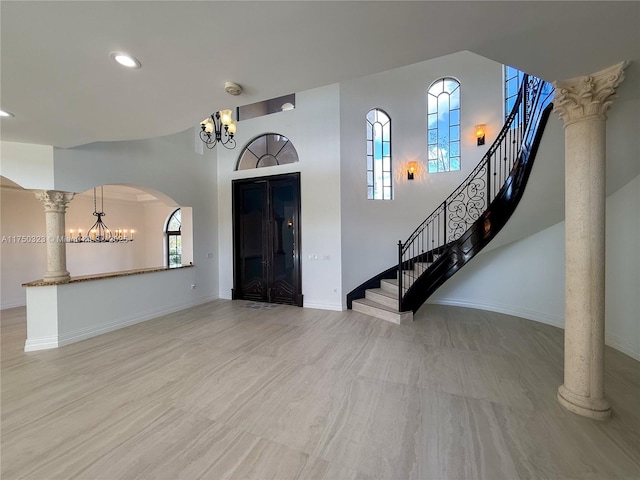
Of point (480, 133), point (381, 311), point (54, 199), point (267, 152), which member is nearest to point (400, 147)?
point (480, 133)

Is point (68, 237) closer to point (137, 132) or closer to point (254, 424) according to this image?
point (137, 132)

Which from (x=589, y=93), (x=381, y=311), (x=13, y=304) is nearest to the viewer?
(x=589, y=93)

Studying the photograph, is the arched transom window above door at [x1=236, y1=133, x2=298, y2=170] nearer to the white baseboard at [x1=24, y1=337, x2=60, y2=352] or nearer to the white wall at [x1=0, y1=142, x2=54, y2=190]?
the white wall at [x1=0, y1=142, x2=54, y2=190]

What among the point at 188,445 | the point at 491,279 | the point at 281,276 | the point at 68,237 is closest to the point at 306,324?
the point at 281,276

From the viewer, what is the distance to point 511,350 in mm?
3391

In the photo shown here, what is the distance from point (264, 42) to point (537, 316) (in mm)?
5833

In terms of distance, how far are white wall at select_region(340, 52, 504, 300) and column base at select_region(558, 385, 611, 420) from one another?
3551 mm

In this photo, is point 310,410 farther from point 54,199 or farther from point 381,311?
point 54,199

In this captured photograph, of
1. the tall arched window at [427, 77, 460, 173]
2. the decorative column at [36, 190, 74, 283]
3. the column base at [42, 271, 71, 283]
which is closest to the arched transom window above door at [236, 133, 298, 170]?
the tall arched window at [427, 77, 460, 173]

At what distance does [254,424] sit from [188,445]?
486 millimetres

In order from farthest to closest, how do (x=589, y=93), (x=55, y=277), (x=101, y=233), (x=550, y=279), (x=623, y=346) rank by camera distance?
(x=101, y=233), (x=550, y=279), (x=55, y=277), (x=623, y=346), (x=589, y=93)

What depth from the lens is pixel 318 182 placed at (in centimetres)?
544

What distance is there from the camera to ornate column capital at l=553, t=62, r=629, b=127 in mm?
2008

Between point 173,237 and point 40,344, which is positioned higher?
point 173,237
